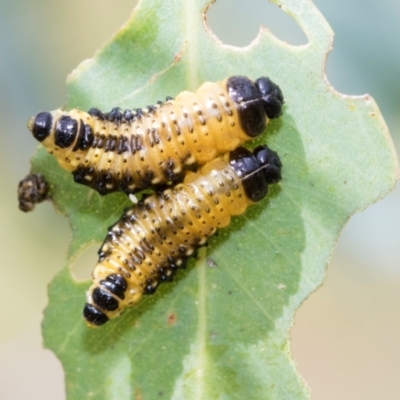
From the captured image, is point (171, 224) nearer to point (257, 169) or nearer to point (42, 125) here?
point (257, 169)

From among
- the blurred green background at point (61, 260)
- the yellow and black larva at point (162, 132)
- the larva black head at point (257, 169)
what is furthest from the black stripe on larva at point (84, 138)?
the blurred green background at point (61, 260)

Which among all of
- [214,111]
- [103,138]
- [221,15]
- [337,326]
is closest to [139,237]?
[103,138]

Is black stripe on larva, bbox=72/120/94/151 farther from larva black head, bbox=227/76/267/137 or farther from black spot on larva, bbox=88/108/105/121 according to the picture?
larva black head, bbox=227/76/267/137

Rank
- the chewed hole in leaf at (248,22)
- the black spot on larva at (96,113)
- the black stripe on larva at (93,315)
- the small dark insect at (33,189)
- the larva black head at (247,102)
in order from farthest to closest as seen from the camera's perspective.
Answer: the chewed hole in leaf at (248,22) < the small dark insect at (33,189) < the black stripe on larva at (93,315) < the black spot on larva at (96,113) < the larva black head at (247,102)

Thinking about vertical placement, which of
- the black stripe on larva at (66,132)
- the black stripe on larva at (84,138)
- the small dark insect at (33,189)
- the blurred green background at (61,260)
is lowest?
the blurred green background at (61,260)

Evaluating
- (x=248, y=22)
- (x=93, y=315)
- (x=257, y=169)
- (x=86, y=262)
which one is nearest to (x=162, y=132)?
(x=257, y=169)

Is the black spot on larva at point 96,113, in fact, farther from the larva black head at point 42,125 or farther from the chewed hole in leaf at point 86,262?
the chewed hole in leaf at point 86,262
